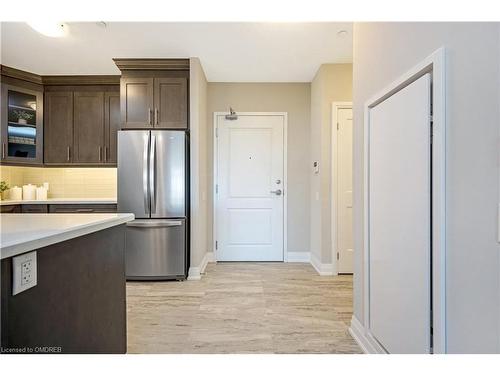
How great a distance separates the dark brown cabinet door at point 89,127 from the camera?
13.4 feet

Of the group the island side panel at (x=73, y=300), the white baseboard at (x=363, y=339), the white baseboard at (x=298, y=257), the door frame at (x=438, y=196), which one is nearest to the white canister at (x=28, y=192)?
the island side panel at (x=73, y=300)

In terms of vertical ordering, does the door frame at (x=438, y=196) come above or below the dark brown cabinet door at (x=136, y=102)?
below

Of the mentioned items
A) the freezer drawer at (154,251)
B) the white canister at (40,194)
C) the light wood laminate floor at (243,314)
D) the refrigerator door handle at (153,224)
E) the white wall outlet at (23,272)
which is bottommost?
→ the light wood laminate floor at (243,314)

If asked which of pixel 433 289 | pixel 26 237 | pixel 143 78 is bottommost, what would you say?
pixel 433 289

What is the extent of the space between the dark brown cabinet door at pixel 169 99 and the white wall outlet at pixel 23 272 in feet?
9.35

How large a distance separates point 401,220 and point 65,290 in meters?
1.62

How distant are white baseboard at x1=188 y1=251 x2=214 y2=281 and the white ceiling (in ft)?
8.40

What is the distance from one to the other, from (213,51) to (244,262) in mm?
2868

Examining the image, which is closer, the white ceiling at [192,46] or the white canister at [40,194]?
the white ceiling at [192,46]

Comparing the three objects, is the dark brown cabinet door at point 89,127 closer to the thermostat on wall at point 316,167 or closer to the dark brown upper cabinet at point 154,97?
the dark brown upper cabinet at point 154,97

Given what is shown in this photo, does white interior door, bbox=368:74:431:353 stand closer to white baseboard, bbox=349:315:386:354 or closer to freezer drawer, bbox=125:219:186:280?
white baseboard, bbox=349:315:386:354

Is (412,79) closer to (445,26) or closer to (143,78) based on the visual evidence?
(445,26)

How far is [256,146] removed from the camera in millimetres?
4422
